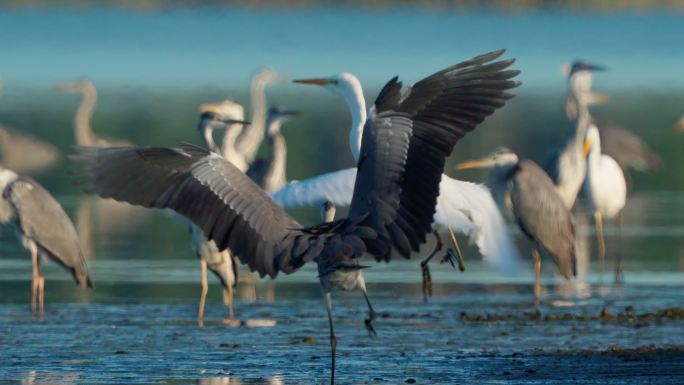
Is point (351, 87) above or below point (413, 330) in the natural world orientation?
above

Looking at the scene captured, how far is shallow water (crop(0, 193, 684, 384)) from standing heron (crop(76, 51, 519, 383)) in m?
0.93

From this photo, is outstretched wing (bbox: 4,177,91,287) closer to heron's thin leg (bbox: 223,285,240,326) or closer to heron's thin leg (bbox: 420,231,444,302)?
heron's thin leg (bbox: 223,285,240,326)

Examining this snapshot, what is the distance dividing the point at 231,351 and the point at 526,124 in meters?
22.6

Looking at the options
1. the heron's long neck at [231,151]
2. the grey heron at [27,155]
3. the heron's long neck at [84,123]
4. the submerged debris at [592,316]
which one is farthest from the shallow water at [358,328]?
the grey heron at [27,155]

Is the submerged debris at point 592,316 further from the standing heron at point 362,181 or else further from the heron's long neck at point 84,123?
the heron's long neck at point 84,123

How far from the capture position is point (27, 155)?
23.6m

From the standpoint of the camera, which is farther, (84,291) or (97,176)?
(84,291)

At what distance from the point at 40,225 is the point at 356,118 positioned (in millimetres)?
3379

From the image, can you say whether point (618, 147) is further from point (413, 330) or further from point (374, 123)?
point (374, 123)

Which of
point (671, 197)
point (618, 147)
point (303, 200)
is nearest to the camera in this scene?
point (303, 200)

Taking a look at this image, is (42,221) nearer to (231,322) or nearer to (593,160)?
(231,322)

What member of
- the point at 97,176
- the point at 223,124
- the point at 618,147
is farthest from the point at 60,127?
the point at 97,176

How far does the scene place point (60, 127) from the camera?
31797 mm

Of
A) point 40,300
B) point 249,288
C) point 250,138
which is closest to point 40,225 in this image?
point 40,300
